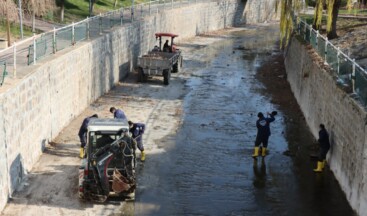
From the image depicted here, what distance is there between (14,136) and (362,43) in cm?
1846

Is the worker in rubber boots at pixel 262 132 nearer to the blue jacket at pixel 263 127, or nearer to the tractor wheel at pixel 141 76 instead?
the blue jacket at pixel 263 127

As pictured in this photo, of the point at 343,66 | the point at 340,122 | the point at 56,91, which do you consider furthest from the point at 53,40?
Answer: the point at 340,122

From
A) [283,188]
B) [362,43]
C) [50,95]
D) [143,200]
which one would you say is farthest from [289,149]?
[362,43]

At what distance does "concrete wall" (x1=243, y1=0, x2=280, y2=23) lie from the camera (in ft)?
214

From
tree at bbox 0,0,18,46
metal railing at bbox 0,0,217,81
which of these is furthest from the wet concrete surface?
tree at bbox 0,0,18,46

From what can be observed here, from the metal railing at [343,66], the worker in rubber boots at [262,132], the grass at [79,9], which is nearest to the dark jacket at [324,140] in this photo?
the metal railing at [343,66]

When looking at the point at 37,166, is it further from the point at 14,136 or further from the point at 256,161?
the point at 256,161

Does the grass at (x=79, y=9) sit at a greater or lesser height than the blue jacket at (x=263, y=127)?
greater

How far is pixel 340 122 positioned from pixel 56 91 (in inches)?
362

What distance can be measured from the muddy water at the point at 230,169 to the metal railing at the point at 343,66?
105 inches

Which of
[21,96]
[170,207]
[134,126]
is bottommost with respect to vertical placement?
[170,207]

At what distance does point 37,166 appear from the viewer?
1561cm

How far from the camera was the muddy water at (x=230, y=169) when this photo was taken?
13.6 meters

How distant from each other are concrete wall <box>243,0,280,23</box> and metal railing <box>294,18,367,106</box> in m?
39.7
